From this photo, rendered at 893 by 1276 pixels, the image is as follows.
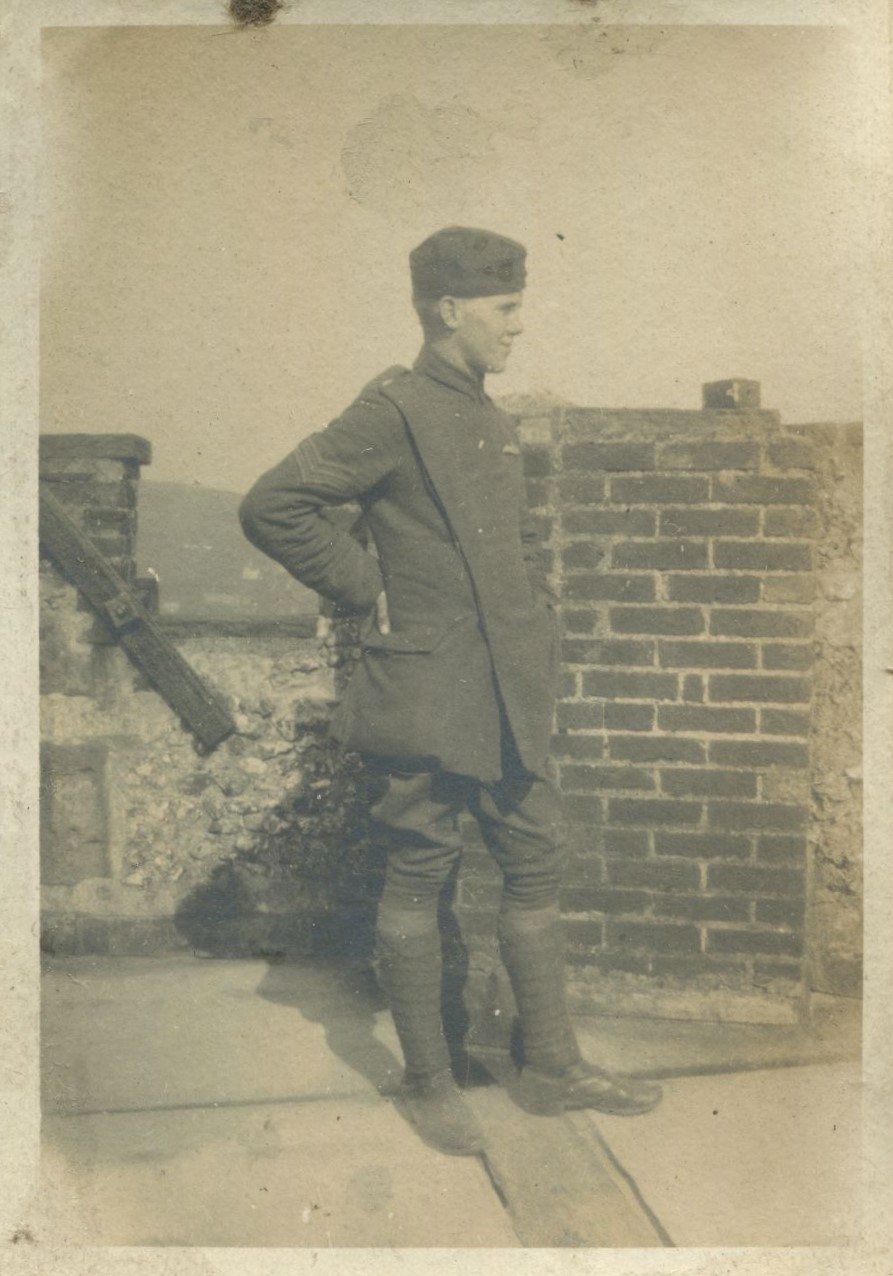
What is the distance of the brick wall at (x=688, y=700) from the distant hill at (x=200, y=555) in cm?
84

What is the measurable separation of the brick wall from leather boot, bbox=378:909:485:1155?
1.01 feet

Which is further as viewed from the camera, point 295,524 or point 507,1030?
point 507,1030

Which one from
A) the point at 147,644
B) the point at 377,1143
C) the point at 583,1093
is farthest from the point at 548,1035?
the point at 147,644

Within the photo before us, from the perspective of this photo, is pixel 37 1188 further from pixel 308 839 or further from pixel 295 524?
pixel 295 524

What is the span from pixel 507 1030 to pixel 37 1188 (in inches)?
51.0

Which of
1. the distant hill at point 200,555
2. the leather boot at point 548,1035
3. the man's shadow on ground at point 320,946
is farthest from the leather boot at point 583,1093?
the distant hill at point 200,555

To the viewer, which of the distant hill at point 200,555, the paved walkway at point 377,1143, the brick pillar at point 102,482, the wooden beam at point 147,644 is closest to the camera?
the paved walkway at point 377,1143

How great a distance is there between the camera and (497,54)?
2.73 metres

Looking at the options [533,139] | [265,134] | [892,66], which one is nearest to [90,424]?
[265,134]

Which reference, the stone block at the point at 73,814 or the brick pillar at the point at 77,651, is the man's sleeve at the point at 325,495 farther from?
the stone block at the point at 73,814

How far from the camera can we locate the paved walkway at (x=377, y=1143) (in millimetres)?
2658

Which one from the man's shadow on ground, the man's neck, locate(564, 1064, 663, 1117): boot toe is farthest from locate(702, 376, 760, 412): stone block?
locate(564, 1064, 663, 1117): boot toe

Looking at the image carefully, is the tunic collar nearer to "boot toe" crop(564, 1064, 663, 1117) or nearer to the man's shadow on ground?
the man's shadow on ground

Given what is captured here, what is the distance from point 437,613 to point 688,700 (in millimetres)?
799
